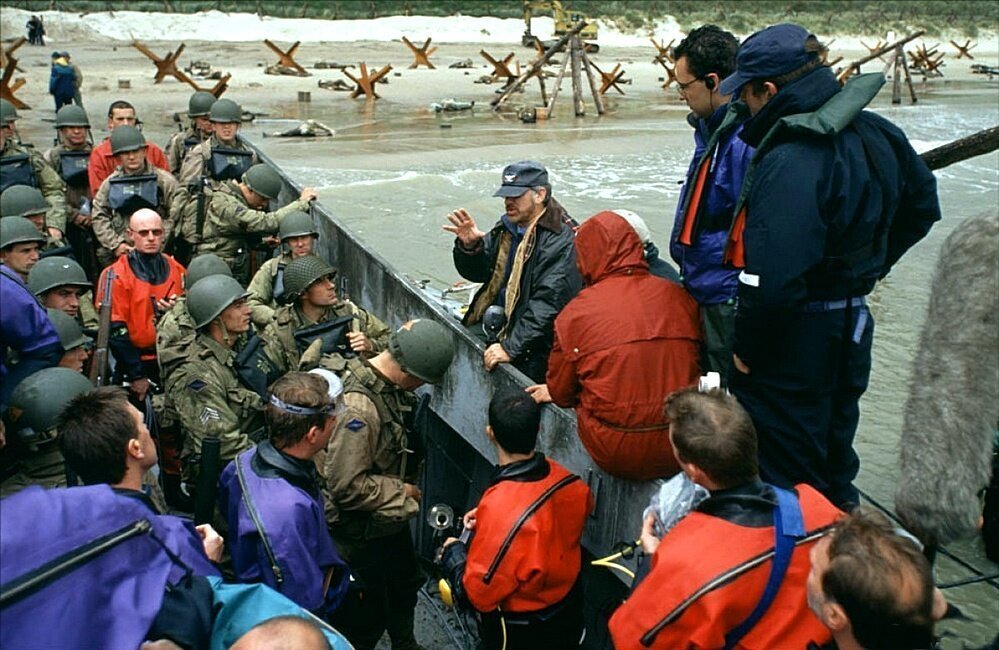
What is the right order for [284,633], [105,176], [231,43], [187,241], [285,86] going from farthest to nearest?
[231,43], [285,86], [105,176], [187,241], [284,633]

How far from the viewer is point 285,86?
102 ft

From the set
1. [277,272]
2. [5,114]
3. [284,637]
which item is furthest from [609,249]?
[5,114]

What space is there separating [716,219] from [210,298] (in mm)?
2703

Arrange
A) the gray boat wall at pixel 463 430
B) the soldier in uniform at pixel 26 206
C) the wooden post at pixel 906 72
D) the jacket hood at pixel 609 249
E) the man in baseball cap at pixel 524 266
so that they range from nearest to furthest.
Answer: the jacket hood at pixel 609 249
the gray boat wall at pixel 463 430
the man in baseball cap at pixel 524 266
the soldier in uniform at pixel 26 206
the wooden post at pixel 906 72

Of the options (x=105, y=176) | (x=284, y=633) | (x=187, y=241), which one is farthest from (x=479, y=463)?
(x=105, y=176)

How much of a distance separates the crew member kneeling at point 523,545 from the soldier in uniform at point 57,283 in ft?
9.98

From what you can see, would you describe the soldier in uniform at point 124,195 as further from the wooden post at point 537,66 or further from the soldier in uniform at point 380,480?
the wooden post at point 537,66

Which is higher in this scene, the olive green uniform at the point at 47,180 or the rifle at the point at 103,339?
Result: the olive green uniform at the point at 47,180

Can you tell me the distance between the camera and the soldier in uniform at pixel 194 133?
9.70m

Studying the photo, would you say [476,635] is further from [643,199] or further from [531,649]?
[643,199]

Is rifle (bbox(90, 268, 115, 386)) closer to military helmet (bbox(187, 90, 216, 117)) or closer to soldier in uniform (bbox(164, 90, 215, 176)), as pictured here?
soldier in uniform (bbox(164, 90, 215, 176))

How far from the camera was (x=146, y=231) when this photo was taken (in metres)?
5.93

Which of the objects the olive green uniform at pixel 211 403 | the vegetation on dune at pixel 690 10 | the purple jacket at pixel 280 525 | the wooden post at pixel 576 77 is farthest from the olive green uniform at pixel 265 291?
the vegetation on dune at pixel 690 10

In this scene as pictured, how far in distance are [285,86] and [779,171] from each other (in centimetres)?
3020
